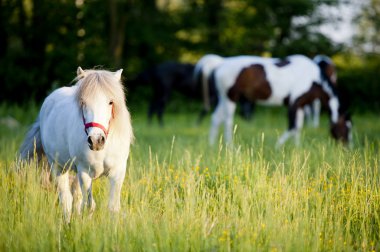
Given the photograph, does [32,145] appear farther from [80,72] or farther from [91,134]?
[91,134]

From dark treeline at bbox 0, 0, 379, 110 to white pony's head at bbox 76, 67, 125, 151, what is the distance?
487 inches

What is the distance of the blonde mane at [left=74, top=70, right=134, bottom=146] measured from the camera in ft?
14.1

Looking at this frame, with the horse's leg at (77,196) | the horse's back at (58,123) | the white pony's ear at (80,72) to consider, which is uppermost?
the white pony's ear at (80,72)

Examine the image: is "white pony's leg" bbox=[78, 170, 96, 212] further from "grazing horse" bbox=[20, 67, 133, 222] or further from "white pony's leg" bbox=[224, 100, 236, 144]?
"white pony's leg" bbox=[224, 100, 236, 144]

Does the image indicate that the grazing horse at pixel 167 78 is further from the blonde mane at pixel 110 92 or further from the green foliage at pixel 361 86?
the blonde mane at pixel 110 92

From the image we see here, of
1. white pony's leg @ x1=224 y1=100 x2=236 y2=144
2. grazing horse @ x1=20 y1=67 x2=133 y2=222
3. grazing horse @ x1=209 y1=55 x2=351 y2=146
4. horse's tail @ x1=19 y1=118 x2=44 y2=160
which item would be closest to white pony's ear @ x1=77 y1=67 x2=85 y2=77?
grazing horse @ x1=20 y1=67 x2=133 y2=222

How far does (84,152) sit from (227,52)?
1915 centimetres

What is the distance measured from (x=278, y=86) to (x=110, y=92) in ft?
22.2

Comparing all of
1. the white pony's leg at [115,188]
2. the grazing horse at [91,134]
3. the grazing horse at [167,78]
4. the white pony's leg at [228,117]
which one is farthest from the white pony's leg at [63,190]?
the grazing horse at [167,78]

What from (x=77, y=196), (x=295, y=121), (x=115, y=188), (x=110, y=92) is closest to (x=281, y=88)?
(x=295, y=121)

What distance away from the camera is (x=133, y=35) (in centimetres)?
2372

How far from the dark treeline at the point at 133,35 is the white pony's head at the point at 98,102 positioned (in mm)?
12359

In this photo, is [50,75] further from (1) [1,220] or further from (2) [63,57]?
(1) [1,220]

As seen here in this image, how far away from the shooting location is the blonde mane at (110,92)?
4.29 meters
